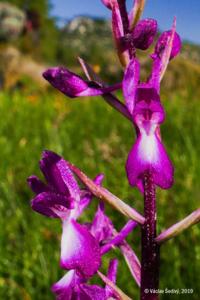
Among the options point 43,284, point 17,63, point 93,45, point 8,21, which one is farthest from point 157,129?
point 93,45

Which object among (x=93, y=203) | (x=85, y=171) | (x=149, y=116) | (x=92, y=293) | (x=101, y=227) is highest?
(x=85, y=171)

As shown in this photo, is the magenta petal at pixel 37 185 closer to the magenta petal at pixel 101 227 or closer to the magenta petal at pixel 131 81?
the magenta petal at pixel 101 227

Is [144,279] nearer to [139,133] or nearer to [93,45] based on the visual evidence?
[139,133]

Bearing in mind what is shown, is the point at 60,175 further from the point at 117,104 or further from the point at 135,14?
the point at 135,14

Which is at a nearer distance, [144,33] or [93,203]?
[144,33]

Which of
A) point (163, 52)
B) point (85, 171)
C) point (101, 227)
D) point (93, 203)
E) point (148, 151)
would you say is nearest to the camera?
point (148, 151)

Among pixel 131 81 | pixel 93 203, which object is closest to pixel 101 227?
pixel 131 81

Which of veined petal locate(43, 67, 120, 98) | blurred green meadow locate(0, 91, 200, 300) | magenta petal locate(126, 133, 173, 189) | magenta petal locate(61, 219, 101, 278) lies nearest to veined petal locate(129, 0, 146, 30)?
veined petal locate(43, 67, 120, 98)
